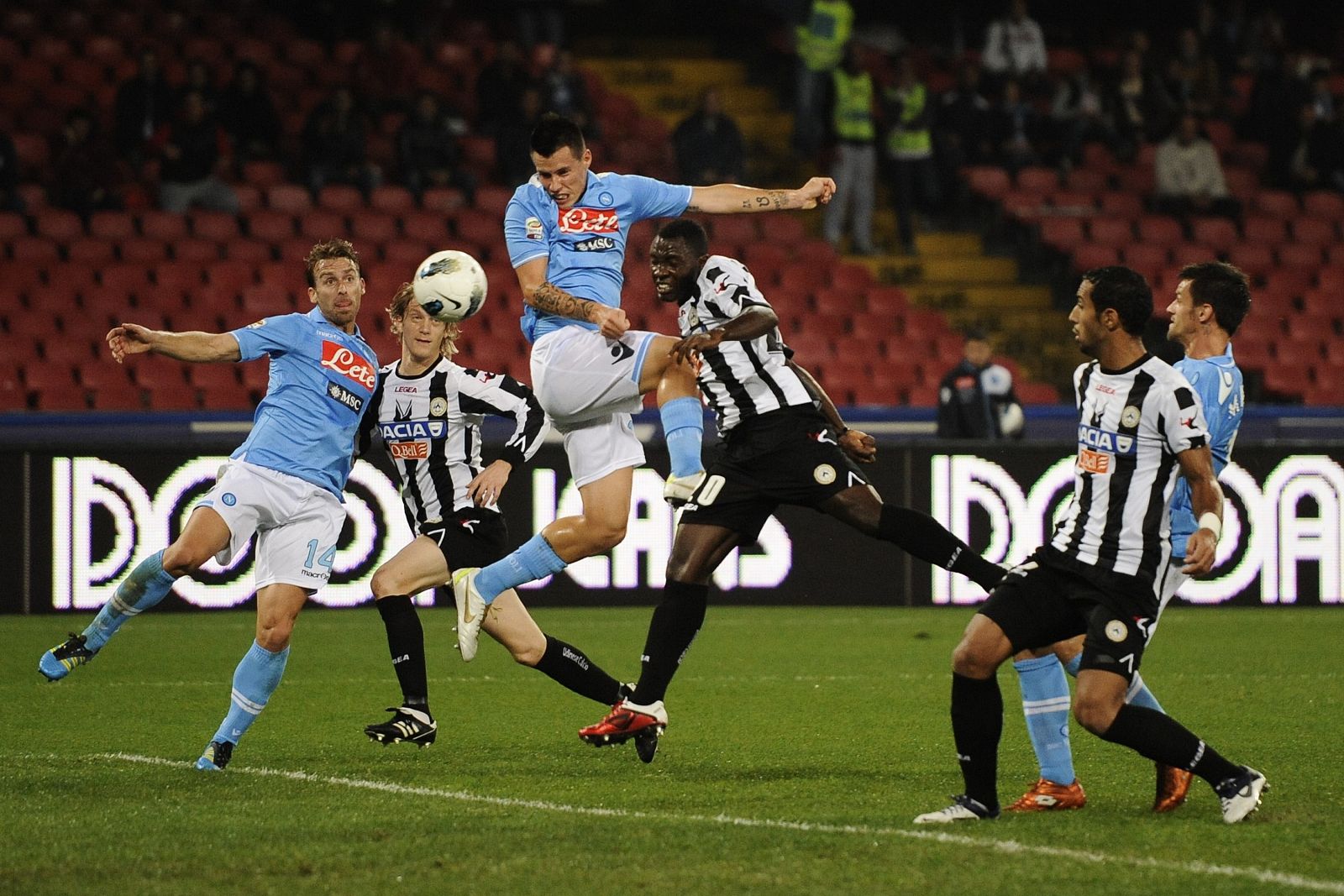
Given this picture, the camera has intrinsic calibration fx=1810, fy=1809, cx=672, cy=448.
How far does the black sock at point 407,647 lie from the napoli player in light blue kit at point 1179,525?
2317 mm

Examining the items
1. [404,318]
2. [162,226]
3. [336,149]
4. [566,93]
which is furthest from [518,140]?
[404,318]

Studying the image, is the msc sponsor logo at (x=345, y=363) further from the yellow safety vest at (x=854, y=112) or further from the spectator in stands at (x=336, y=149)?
the yellow safety vest at (x=854, y=112)

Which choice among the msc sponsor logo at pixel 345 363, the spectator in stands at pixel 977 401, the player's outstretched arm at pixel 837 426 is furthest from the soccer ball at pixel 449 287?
the spectator in stands at pixel 977 401

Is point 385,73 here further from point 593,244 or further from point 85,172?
point 593,244

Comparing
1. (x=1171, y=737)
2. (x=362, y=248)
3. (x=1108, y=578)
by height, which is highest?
(x=362, y=248)

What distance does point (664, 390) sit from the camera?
23.4ft

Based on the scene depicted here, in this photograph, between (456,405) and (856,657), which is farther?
(856,657)

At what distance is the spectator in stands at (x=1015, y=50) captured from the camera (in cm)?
1931

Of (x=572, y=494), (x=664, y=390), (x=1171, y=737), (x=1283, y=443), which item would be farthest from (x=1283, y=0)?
(x=1171, y=737)

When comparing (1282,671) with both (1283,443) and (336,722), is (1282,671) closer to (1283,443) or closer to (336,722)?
(1283,443)

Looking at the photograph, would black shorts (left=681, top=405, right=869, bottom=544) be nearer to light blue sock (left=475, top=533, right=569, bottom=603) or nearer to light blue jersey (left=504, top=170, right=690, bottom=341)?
light blue sock (left=475, top=533, right=569, bottom=603)

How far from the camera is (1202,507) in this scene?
514cm

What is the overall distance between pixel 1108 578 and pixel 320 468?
10.1 feet

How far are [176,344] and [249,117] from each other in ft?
36.6
